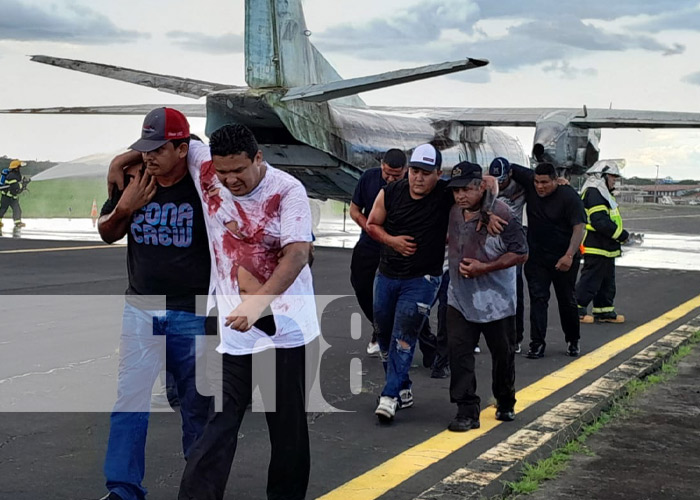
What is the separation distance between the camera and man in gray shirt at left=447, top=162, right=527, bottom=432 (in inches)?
241

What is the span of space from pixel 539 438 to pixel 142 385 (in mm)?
2507

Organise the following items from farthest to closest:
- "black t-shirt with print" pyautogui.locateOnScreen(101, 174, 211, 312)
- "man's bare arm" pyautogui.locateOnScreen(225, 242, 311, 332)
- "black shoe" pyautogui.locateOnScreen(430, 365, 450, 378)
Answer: "black shoe" pyautogui.locateOnScreen(430, 365, 450, 378)
"black t-shirt with print" pyautogui.locateOnScreen(101, 174, 211, 312)
"man's bare arm" pyautogui.locateOnScreen(225, 242, 311, 332)

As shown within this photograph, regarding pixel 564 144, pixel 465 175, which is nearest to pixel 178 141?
pixel 465 175

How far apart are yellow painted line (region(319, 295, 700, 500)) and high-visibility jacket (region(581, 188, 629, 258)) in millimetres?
1906

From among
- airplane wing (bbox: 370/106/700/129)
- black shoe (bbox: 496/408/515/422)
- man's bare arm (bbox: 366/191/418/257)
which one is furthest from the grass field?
black shoe (bbox: 496/408/515/422)

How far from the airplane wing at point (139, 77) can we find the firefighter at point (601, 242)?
10.5 meters

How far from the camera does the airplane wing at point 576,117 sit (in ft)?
76.4

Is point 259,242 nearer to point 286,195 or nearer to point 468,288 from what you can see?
point 286,195

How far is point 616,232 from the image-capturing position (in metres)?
10.6

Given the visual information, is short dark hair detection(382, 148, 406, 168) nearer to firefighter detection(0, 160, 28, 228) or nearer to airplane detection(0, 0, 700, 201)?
airplane detection(0, 0, 700, 201)

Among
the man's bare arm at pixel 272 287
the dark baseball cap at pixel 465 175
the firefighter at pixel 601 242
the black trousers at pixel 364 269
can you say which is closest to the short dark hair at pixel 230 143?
the man's bare arm at pixel 272 287

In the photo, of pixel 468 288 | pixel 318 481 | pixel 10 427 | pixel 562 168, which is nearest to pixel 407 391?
pixel 468 288

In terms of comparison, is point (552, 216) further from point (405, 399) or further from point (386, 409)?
point (386, 409)

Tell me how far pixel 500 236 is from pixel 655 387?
2.08 metres
